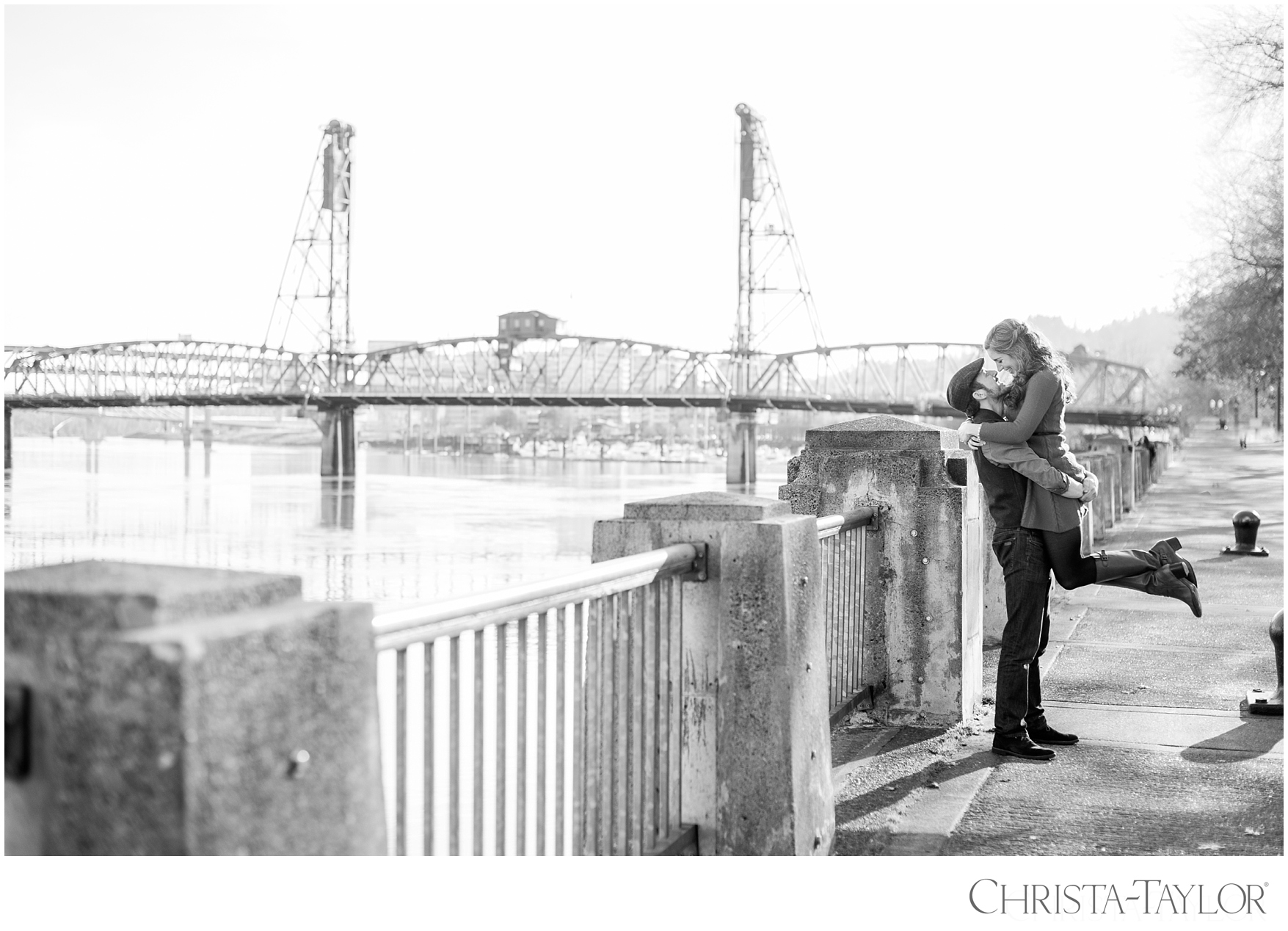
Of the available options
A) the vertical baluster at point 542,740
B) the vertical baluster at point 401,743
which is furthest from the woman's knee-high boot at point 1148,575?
the vertical baluster at point 401,743

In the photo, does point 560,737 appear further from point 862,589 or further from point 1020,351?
point 862,589

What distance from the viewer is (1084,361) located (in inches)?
4104

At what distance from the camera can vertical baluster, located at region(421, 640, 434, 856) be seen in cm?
317

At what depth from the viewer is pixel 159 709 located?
2213 millimetres

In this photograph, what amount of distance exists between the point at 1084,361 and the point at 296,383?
64.9 meters

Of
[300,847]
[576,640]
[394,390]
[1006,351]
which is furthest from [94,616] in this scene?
[394,390]

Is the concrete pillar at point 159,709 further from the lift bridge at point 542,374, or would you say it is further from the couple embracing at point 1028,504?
the lift bridge at point 542,374

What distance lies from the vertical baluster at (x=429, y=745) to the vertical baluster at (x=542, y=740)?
1.57 ft

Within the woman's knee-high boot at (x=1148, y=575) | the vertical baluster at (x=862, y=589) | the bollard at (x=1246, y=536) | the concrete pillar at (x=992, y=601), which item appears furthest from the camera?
the bollard at (x=1246, y=536)

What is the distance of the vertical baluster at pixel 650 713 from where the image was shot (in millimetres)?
4266

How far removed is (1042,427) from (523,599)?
123 inches

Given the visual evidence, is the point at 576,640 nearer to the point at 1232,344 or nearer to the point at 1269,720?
the point at 1269,720

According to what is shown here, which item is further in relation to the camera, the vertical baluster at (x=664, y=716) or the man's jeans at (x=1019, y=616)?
the man's jeans at (x=1019, y=616)

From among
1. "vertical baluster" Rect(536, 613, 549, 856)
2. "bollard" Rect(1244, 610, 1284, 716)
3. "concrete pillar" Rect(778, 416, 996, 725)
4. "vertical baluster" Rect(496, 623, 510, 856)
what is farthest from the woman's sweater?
"vertical baluster" Rect(496, 623, 510, 856)
